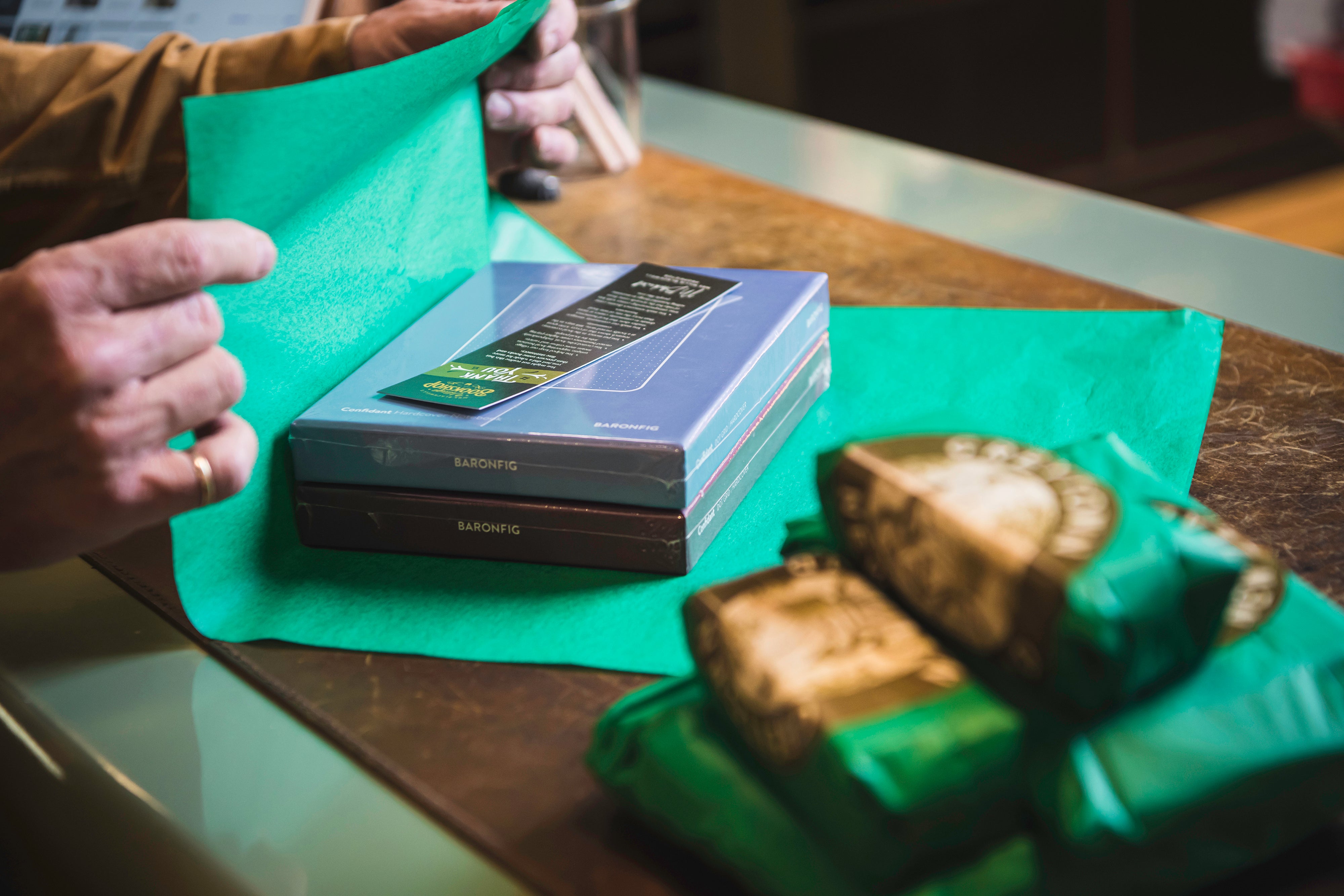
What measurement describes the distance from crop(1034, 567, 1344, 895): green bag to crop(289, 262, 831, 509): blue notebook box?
0.82ft

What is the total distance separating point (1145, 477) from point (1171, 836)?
0.43 feet

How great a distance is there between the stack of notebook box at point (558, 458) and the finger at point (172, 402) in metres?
0.08

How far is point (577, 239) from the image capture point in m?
1.07

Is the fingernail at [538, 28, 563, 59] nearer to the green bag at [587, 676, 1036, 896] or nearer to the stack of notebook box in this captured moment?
the stack of notebook box

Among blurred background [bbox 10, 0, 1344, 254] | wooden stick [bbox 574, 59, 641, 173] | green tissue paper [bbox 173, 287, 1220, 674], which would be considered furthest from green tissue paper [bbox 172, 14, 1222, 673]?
blurred background [bbox 10, 0, 1344, 254]

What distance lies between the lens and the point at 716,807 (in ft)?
1.14

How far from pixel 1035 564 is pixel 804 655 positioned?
74 mm

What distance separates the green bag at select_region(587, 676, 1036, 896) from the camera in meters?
0.32

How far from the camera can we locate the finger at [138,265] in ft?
1.45

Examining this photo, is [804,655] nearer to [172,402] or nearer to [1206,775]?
[1206,775]

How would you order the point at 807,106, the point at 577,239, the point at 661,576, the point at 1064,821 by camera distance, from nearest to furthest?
the point at 1064,821 → the point at 661,576 → the point at 577,239 → the point at 807,106

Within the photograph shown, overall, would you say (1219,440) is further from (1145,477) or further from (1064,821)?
(1064,821)

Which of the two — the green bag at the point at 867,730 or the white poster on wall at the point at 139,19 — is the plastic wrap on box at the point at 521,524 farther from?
the white poster on wall at the point at 139,19

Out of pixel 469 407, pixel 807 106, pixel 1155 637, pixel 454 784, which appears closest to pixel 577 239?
pixel 469 407
